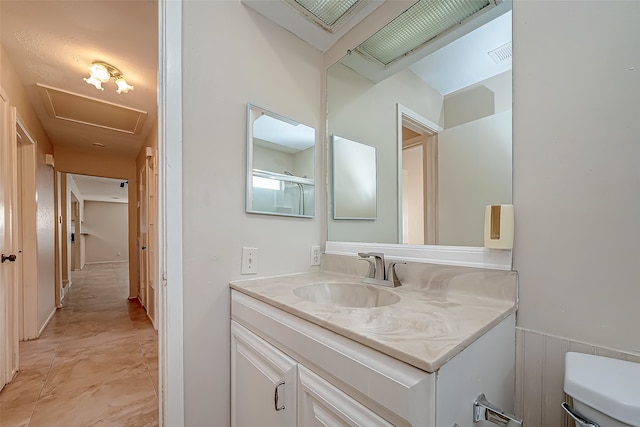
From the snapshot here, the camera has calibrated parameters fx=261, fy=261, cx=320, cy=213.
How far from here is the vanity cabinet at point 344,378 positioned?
50 centimetres

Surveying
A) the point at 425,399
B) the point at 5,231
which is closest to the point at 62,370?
the point at 5,231

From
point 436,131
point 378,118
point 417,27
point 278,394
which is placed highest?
point 417,27

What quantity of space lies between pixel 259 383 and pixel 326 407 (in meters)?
0.37

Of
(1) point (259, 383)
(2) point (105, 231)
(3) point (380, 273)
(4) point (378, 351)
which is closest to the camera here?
(4) point (378, 351)

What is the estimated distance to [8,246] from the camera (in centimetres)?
180

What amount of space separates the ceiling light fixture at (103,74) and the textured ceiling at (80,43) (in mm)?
43

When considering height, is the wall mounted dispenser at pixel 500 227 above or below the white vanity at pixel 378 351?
above

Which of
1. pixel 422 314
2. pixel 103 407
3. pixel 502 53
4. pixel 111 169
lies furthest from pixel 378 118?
pixel 111 169

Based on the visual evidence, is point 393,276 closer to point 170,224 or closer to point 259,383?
point 259,383

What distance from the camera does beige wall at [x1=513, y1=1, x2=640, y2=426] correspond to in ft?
2.31

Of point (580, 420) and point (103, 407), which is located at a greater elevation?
point (580, 420)

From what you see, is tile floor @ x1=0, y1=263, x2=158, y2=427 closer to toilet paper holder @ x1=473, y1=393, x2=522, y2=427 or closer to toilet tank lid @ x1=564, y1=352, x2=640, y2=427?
toilet paper holder @ x1=473, y1=393, x2=522, y2=427

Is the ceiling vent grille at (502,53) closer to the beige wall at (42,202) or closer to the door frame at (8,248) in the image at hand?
the door frame at (8,248)

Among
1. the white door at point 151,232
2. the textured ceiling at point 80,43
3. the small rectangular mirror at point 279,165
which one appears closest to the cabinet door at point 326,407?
the small rectangular mirror at point 279,165
